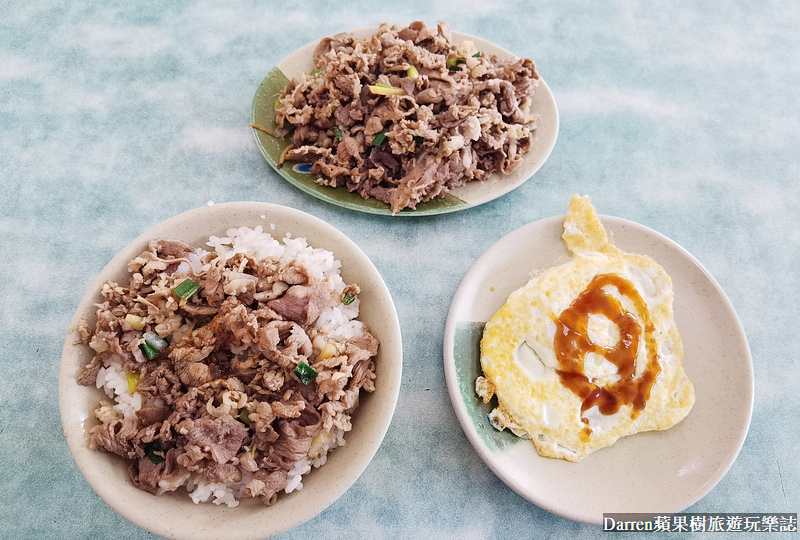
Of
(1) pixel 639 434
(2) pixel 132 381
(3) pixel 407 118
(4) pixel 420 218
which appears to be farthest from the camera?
(4) pixel 420 218

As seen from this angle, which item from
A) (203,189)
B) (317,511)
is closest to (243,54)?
(203,189)

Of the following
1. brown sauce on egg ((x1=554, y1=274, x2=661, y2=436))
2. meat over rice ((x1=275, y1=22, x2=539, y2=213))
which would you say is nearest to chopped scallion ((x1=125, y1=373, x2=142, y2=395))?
meat over rice ((x1=275, y1=22, x2=539, y2=213))

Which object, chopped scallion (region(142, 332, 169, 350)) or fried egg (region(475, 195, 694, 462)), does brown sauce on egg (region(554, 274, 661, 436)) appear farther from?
chopped scallion (region(142, 332, 169, 350))

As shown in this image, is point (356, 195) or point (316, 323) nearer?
point (316, 323)

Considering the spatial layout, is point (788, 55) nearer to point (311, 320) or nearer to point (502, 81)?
point (502, 81)

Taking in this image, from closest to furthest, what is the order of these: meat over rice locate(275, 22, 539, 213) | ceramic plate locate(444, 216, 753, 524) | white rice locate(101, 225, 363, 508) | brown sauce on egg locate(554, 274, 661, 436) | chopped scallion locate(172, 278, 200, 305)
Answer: white rice locate(101, 225, 363, 508) → chopped scallion locate(172, 278, 200, 305) → ceramic plate locate(444, 216, 753, 524) → brown sauce on egg locate(554, 274, 661, 436) → meat over rice locate(275, 22, 539, 213)

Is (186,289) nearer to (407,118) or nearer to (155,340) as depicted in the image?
(155,340)

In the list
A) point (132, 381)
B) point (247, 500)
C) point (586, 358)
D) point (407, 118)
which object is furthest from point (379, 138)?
point (247, 500)
